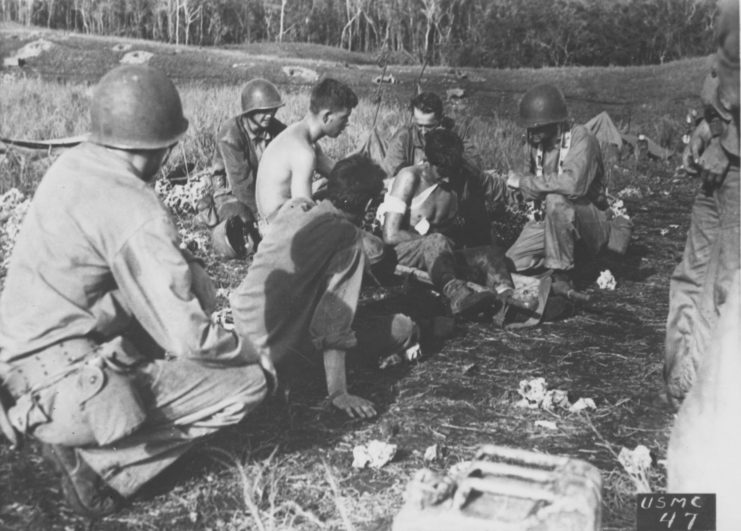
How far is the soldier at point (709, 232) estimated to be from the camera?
13.4 feet

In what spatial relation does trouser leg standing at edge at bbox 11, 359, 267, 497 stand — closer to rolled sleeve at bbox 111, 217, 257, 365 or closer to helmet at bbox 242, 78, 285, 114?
rolled sleeve at bbox 111, 217, 257, 365

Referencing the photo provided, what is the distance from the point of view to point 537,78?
76.6ft

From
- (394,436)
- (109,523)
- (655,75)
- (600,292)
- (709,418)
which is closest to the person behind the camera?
(709,418)

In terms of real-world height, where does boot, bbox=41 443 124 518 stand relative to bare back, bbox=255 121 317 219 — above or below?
below

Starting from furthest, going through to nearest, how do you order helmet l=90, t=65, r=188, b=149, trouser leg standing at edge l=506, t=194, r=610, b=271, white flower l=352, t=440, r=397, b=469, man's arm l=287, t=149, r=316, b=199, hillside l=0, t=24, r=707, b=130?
hillside l=0, t=24, r=707, b=130, trouser leg standing at edge l=506, t=194, r=610, b=271, man's arm l=287, t=149, r=316, b=199, white flower l=352, t=440, r=397, b=469, helmet l=90, t=65, r=188, b=149

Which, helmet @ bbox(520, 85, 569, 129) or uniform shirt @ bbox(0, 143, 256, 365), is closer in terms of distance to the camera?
uniform shirt @ bbox(0, 143, 256, 365)

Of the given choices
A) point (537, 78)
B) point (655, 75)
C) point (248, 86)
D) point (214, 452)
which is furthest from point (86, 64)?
point (214, 452)

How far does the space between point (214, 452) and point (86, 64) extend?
22105mm

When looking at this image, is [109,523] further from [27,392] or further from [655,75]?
[655,75]

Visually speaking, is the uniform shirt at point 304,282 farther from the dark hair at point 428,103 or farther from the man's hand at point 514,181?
the dark hair at point 428,103

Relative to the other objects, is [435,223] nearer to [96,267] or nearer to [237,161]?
[237,161]

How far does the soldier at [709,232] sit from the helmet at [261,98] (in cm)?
471

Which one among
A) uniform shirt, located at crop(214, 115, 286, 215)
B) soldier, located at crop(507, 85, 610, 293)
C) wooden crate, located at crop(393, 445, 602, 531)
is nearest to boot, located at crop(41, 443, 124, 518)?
wooden crate, located at crop(393, 445, 602, 531)

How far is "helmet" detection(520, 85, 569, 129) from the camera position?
677 centimetres
